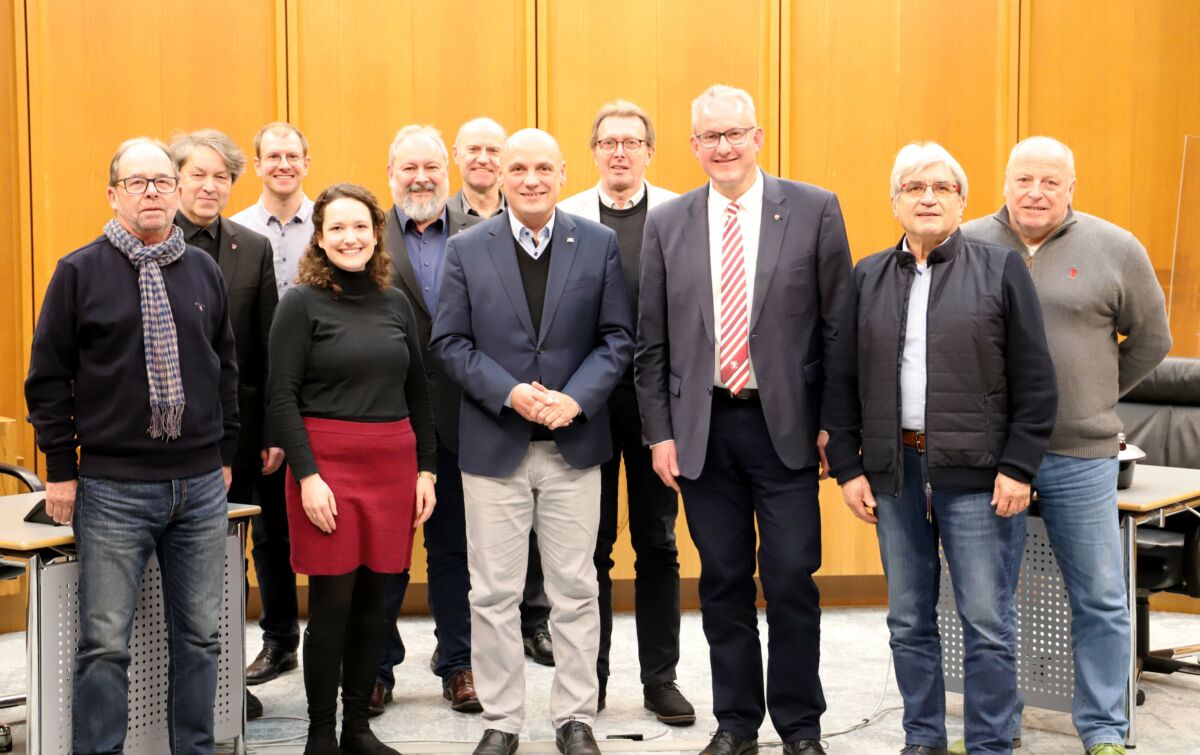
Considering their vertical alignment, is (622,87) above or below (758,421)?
above

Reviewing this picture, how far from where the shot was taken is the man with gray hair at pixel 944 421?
10.3 feet

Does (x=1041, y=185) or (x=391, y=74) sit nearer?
(x=1041, y=185)

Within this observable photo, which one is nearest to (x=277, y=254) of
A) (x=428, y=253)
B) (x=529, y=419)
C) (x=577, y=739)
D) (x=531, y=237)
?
(x=428, y=253)

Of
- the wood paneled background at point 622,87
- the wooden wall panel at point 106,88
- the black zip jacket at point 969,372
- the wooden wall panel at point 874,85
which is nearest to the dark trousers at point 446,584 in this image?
the wood paneled background at point 622,87

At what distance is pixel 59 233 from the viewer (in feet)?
16.8

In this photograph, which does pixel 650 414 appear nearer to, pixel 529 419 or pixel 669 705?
pixel 529 419

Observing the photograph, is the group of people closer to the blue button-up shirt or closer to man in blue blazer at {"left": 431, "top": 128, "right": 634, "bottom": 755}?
man in blue blazer at {"left": 431, "top": 128, "right": 634, "bottom": 755}

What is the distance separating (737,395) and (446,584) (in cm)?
129

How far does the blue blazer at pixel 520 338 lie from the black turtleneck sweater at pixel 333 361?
169 mm

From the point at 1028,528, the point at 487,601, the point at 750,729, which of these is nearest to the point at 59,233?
the point at 487,601

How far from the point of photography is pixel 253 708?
4.05 m

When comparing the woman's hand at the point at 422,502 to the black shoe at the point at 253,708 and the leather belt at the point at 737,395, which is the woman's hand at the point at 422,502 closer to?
the leather belt at the point at 737,395

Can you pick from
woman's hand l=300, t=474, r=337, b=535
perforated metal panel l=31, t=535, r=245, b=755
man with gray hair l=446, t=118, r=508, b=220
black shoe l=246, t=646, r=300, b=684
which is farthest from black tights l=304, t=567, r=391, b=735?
man with gray hair l=446, t=118, r=508, b=220

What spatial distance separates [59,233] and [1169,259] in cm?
476
